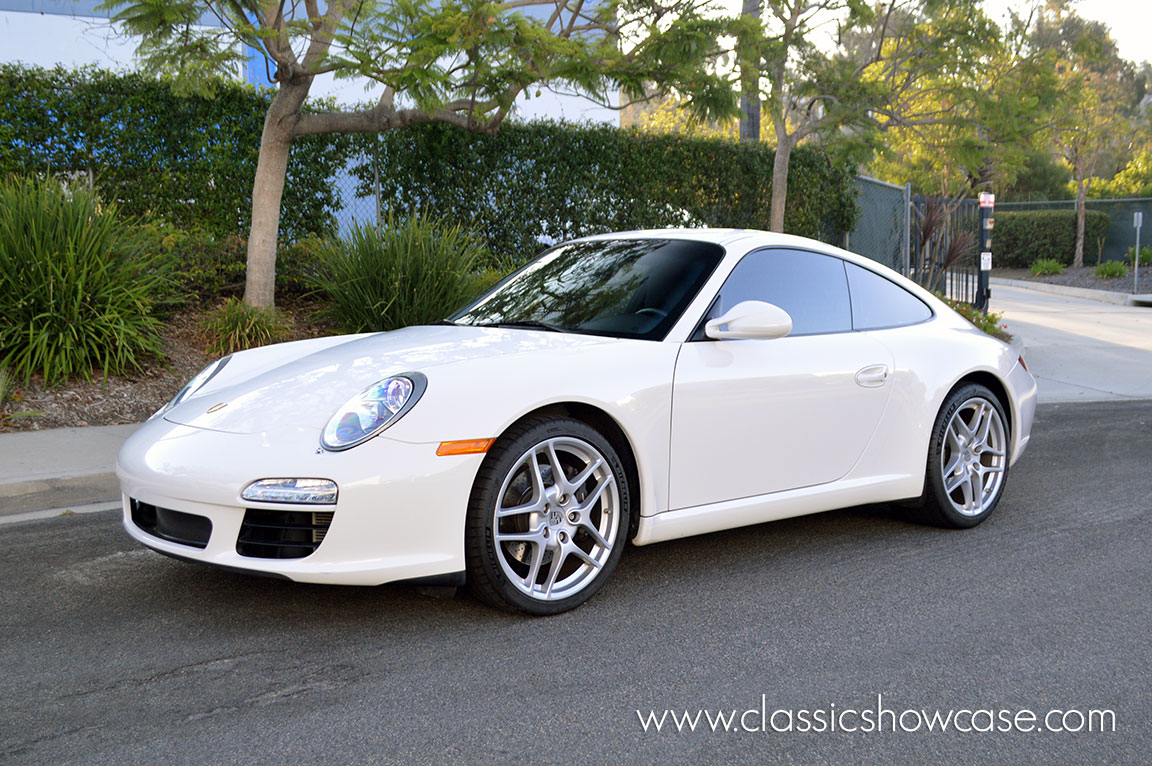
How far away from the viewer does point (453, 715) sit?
3.08m

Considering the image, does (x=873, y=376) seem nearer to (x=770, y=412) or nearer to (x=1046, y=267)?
(x=770, y=412)

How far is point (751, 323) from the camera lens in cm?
421

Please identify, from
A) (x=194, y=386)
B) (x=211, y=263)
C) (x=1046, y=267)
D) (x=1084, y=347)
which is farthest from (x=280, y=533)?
(x=1046, y=267)

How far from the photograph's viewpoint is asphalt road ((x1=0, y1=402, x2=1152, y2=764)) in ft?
9.58

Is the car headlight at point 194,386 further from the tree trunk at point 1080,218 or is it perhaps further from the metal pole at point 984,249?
the tree trunk at point 1080,218

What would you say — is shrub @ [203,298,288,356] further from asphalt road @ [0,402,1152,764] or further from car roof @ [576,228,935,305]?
car roof @ [576,228,935,305]

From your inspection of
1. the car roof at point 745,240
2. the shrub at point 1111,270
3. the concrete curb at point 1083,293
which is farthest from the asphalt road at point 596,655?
the shrub at point 1111,270

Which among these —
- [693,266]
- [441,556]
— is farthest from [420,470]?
[693,266]

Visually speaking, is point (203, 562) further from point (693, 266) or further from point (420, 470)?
point (693, 266)

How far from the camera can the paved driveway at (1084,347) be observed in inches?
423

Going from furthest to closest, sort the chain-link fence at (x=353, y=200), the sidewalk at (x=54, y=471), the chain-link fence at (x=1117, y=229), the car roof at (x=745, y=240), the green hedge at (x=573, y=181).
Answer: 1. the chain-link fence at (x=1117, y=229)
2. the green hedge at (x=573, y=181)
3. the chain-link fence at (x=353, y=200)
4. the sidewalk at (x=54, y=471)
5. the car roof at (x=745, y=240)

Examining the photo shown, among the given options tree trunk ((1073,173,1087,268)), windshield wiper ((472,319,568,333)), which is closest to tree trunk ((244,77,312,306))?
windshield wiper ((472,319,568,333))

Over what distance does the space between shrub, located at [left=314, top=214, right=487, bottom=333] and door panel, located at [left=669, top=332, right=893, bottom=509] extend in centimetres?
548

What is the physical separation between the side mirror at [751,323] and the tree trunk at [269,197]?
6291 mm
